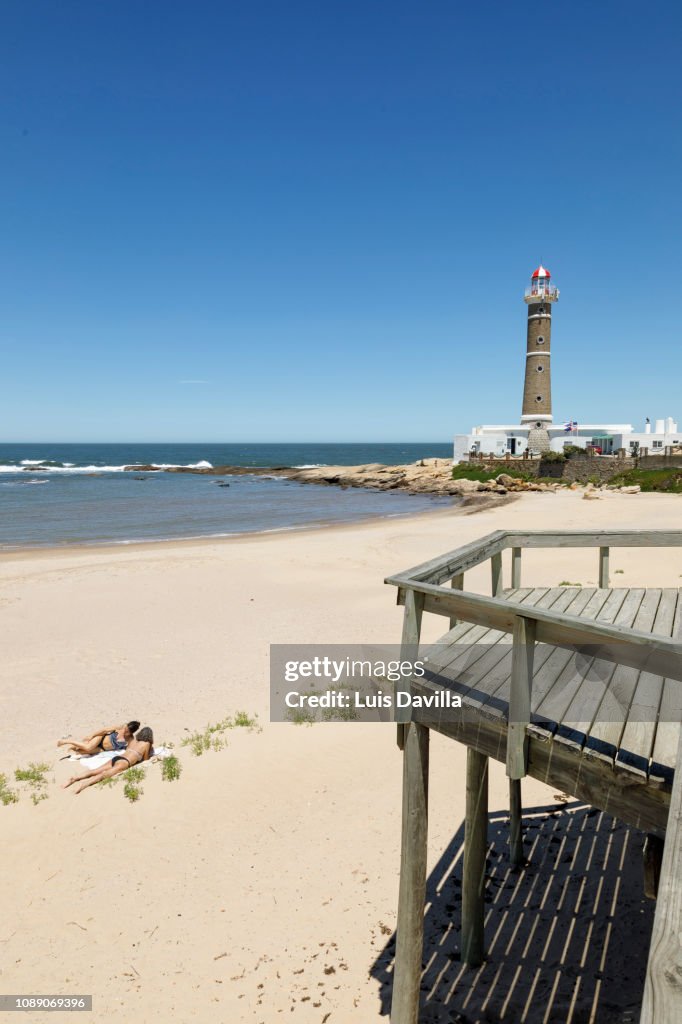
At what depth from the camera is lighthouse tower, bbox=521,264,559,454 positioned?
63156mm

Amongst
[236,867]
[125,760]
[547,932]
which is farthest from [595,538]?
[125,760]

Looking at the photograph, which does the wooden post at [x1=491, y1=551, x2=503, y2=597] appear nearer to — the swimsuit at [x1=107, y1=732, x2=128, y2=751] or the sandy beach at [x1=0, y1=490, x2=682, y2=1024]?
the sandy beach at [x1=0, y1=490, x2=682, y2=1024]

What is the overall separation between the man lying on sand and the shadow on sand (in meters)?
4.24

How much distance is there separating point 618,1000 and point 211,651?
898cm

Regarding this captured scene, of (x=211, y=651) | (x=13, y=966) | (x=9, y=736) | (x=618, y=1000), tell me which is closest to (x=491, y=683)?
(x=618, y=1000)

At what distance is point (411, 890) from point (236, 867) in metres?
2.48

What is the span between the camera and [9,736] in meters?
8.79

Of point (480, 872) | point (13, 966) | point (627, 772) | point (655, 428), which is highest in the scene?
point (655, 428)

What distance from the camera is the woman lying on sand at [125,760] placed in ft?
24.1

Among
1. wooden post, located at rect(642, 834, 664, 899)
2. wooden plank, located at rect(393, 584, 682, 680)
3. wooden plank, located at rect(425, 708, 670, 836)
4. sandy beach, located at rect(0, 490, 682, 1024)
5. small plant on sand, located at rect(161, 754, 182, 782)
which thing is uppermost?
wooden plank, located at rect(393, 584, 682, 680)

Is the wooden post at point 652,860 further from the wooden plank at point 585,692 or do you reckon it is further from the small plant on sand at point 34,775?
the small plant on sand at point 34,775

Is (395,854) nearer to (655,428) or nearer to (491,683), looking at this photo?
(491,683)

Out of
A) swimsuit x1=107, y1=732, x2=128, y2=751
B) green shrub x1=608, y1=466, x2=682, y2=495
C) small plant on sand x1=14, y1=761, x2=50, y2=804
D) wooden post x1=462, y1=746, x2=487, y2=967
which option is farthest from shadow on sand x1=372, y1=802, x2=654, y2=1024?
green shrub x1=608, y1=466, x2=682, y2=495

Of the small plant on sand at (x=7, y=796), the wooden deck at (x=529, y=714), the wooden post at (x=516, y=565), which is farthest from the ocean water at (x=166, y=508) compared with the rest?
the wooden deck at (x=529, y=714)
